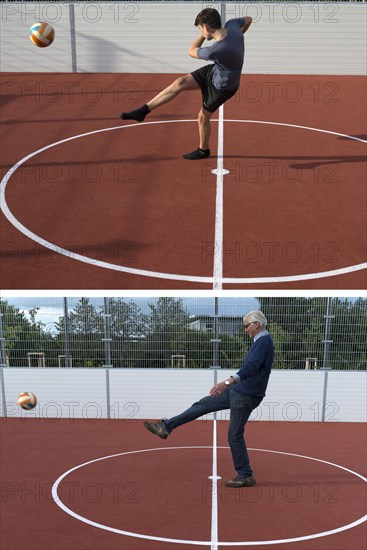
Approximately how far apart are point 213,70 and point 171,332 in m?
8.79

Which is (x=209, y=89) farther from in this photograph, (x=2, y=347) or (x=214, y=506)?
(x=2, y=347)

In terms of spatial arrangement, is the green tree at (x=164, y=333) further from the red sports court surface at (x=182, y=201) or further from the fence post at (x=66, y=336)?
the red sports court surface at (x=182, y=201)

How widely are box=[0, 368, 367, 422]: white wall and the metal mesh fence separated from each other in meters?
0.30

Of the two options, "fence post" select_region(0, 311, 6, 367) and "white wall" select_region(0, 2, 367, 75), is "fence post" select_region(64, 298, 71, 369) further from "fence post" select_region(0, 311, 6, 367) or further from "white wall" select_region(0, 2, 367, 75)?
"white wall" select_region(0, 2, 367, 75)

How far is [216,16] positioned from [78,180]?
4572 millimetres

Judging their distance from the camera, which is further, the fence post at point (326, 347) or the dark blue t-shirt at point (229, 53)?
the fence post at point (326, 347)

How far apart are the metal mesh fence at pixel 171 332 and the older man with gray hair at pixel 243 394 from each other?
7.20 metres

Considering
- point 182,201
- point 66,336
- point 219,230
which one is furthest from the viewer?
point 66,336

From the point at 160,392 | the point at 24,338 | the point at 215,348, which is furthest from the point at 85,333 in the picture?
the point at 215,348

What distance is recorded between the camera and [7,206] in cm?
827

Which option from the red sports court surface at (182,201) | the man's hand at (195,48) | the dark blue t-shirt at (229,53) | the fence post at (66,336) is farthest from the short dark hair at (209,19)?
the fence post at (66,336)

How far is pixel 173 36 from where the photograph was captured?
16.8 m

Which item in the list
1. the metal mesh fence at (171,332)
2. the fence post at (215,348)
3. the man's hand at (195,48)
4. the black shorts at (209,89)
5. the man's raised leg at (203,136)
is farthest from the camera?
the fence post at (215,348)

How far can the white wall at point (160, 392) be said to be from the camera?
14109mm
